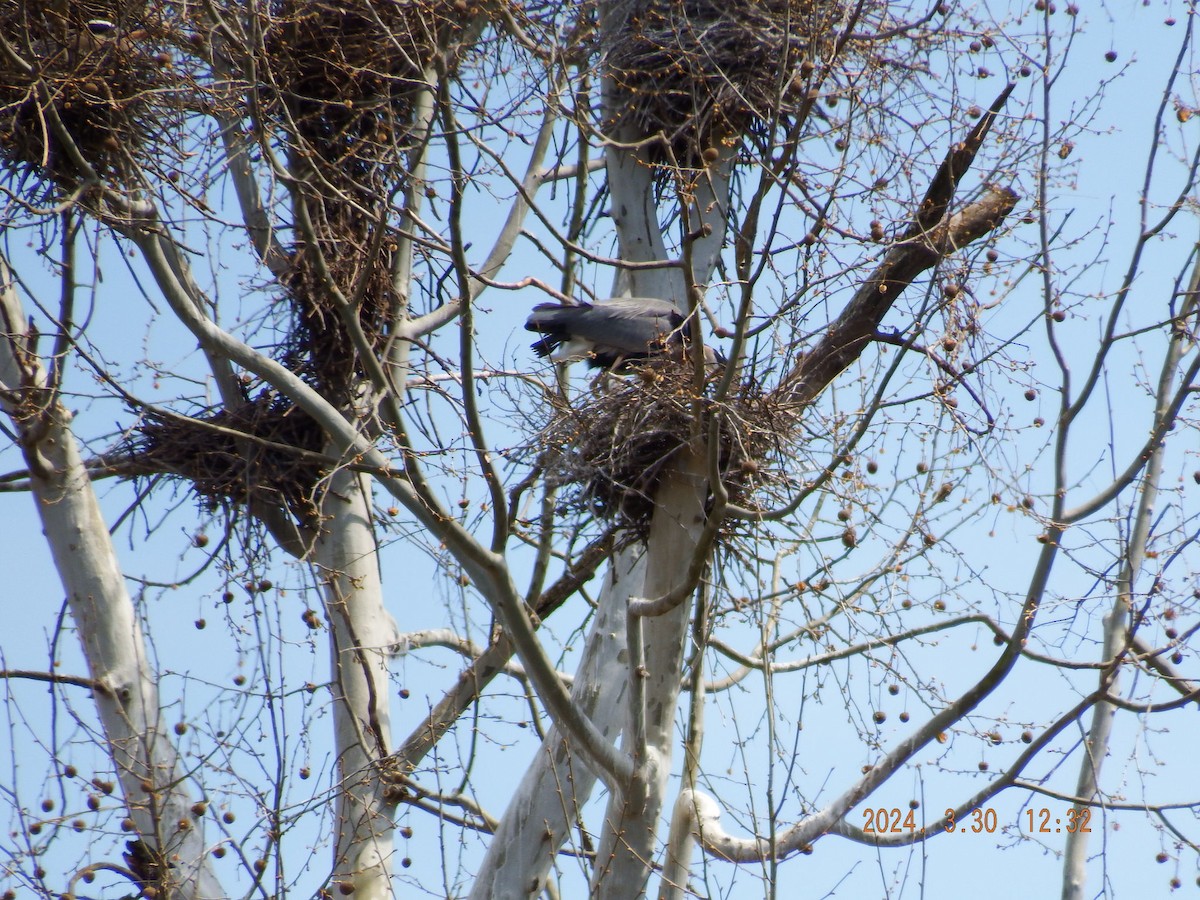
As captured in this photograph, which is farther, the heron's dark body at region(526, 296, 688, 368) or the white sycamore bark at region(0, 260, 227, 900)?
the heron's dark body at region(526, 296, 688, 368)

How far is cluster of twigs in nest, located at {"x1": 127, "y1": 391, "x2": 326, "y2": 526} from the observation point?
15.9 ft

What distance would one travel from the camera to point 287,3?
199 inches

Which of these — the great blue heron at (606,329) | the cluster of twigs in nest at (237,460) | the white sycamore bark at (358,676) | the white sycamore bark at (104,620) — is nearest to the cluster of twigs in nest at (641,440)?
the great blue heron at (606,329)

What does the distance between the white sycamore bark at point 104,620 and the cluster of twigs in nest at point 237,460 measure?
0.54 metres

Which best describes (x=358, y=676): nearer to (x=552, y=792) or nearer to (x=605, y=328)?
(x=552, y=792)

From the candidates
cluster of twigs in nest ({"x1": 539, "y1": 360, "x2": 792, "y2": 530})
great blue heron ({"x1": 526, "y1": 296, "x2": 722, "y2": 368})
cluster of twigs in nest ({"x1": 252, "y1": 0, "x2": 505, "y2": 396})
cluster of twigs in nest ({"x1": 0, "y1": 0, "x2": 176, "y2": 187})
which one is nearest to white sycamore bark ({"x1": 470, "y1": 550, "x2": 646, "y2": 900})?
cluster of twigs in nest ({"x1": 539, "y1": 360, "x2": 792, "y2": 530})

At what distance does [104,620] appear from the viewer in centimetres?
418

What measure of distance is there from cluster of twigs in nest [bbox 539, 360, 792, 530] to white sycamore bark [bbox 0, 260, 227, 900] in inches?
56.5

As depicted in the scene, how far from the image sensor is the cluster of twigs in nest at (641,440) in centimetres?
387

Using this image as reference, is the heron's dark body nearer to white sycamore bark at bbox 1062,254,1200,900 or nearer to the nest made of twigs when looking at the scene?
the nest made of twigs

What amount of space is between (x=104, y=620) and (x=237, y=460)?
2.86 feet

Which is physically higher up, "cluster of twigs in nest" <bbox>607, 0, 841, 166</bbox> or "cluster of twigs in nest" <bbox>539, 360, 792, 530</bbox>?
"cluster of twigs in nest" <bbox>607, 0, 841, 166</bbox>

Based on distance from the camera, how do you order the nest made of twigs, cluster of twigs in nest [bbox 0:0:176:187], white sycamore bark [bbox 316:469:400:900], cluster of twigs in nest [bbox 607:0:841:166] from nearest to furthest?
1. cluster of twigs in nest [bbox 0:0:176:187]
2. white sycamore bark [bbox 316:469:400:900]
3. the nest made of twigs
4. cluster of twigs in nest [bbox 607:0:841:166]

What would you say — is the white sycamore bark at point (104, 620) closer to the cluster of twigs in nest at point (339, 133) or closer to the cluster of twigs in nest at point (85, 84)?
the cluster of twigs in nest at point (85, 84)
